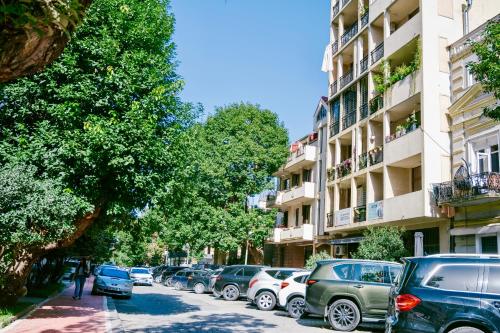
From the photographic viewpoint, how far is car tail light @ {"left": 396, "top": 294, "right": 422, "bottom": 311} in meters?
7.63

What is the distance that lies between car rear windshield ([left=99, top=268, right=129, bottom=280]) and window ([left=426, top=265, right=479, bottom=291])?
61.4ft

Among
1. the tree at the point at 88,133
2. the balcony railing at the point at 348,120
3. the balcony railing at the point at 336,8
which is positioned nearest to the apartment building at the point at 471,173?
the balcony railing at the point at 348,120

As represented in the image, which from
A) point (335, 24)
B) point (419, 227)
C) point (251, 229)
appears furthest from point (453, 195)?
point (251, 229)

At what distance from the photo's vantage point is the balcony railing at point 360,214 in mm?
24656

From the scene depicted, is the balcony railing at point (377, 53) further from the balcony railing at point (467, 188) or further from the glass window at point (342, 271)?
the glass window at point (342, 271)

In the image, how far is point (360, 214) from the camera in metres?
25.0

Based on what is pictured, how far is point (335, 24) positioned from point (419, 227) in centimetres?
1622

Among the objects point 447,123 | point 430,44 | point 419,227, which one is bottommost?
point 419,227

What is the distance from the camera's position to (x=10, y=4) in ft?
11.6

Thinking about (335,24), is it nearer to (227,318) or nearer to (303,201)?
(303,201)

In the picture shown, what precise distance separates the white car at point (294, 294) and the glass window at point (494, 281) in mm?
9246

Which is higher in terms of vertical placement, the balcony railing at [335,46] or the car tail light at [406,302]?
the balcony railing at [335,46]

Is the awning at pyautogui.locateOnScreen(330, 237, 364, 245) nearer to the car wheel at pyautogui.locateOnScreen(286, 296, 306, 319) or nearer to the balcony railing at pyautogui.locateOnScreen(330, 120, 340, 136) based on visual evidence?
the balcony railing at pyautogui.locateOnScreen(330, 120, 340, 136)

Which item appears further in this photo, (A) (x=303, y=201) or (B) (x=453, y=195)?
(A) (x=303, y=201)
